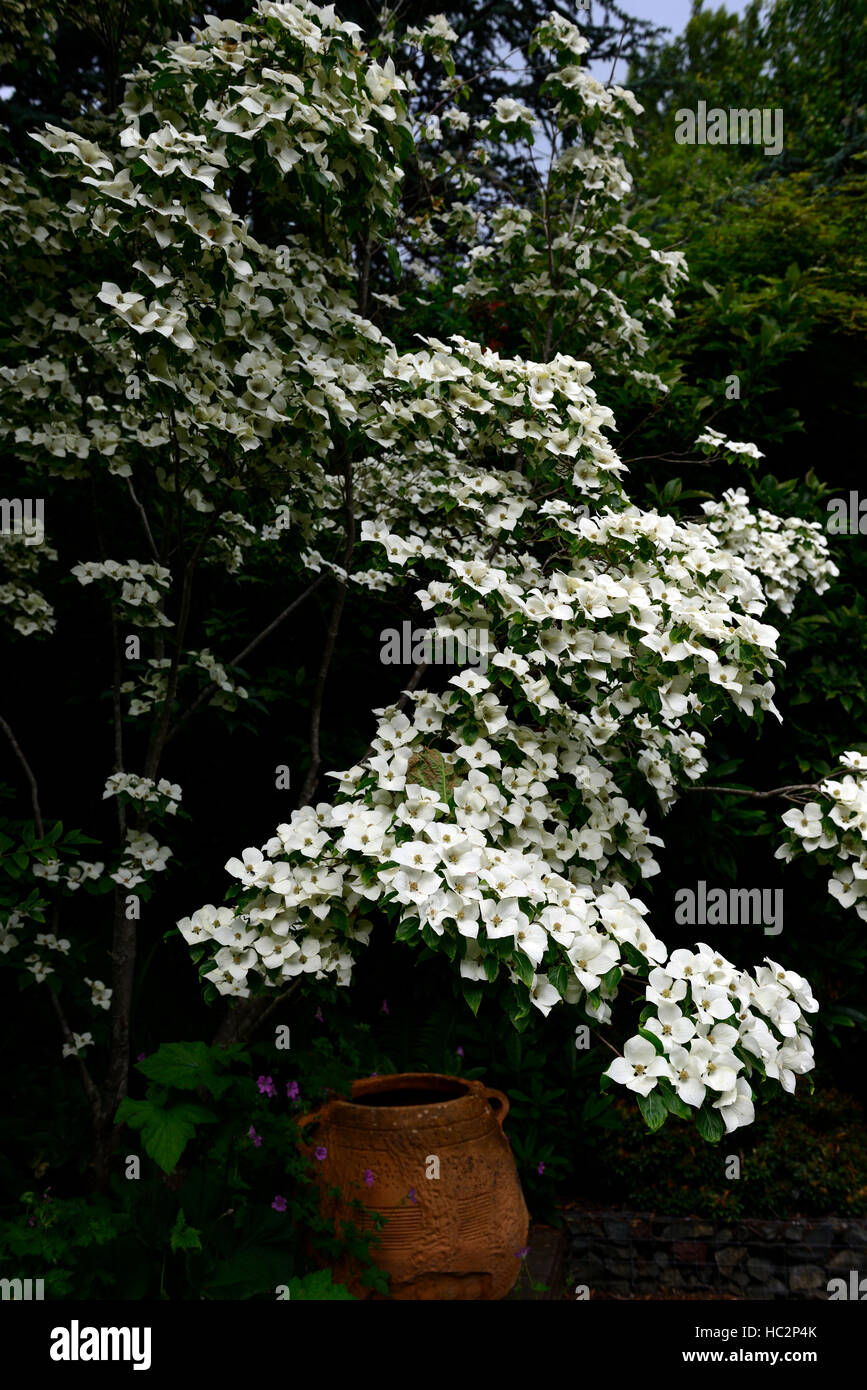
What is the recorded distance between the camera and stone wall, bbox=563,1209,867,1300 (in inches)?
126

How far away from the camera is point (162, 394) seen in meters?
2.36

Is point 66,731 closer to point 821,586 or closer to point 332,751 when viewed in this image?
point 332,751

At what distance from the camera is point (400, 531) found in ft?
10.5

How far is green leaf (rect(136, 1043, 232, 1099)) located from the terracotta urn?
396 millimetres

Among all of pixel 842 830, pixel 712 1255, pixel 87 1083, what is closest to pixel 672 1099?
pixel 842 830

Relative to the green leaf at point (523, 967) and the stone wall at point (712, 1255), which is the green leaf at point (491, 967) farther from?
the stone wall at point (712, 1255)

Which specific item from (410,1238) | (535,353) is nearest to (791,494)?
(535,353)

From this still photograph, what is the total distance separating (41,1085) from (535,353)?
10.5ft

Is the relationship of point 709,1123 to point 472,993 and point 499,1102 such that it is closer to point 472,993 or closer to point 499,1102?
point 472,993

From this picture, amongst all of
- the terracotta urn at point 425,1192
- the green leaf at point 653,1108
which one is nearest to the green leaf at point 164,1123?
the terracotta urn at point 425,1192

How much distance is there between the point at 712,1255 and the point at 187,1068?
2.08m
